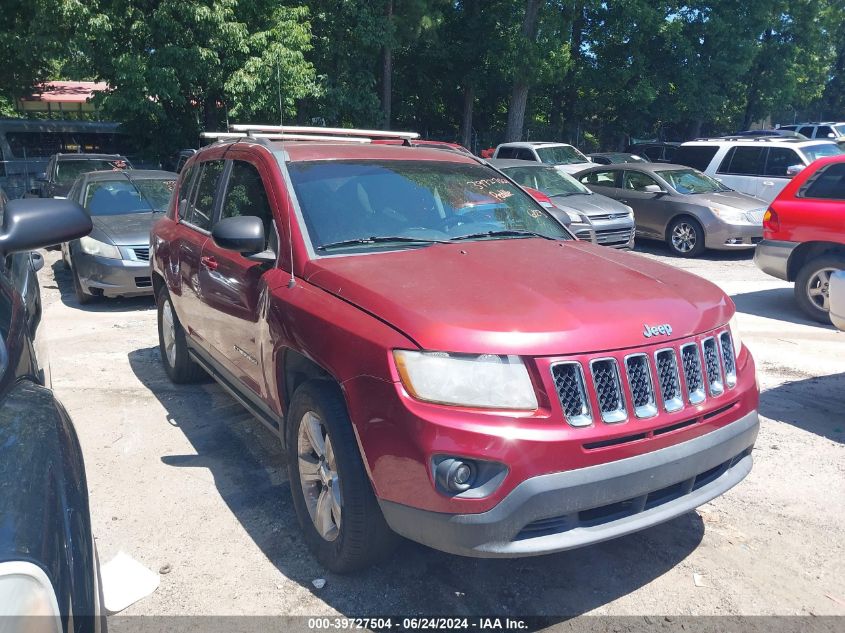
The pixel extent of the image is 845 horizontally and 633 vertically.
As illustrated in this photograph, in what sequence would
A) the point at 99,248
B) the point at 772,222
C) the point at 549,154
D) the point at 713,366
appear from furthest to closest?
the point at 549,154, the point at 99,248, the point at 772,222, the point at 713,366

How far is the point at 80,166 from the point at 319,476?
13.9 m

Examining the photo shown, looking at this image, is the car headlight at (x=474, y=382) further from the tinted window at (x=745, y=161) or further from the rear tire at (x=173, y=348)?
the tinted window at (x=745, y=161)

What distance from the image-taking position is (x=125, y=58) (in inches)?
597

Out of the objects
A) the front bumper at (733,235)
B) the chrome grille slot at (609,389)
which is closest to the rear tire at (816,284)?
the front bumper at (733,235)

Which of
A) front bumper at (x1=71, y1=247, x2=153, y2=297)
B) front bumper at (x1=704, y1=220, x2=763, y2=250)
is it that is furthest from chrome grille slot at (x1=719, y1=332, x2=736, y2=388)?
front bumper at (x1=704, y1=220, x2=763, y2=250)

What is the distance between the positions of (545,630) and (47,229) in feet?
7.76

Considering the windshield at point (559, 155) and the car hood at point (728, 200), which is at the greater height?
the windshield at point (559, 155)

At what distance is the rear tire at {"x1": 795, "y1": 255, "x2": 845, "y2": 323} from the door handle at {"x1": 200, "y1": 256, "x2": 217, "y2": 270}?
628 centimetres

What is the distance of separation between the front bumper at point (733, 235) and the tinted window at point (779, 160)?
7.67ft

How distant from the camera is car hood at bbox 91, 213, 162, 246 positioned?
8.69m

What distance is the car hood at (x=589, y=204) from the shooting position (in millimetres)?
11070

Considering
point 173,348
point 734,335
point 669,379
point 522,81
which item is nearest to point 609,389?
point 669,379

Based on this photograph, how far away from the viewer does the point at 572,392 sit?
8.45ft

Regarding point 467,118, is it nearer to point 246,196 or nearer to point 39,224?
point 246,196
